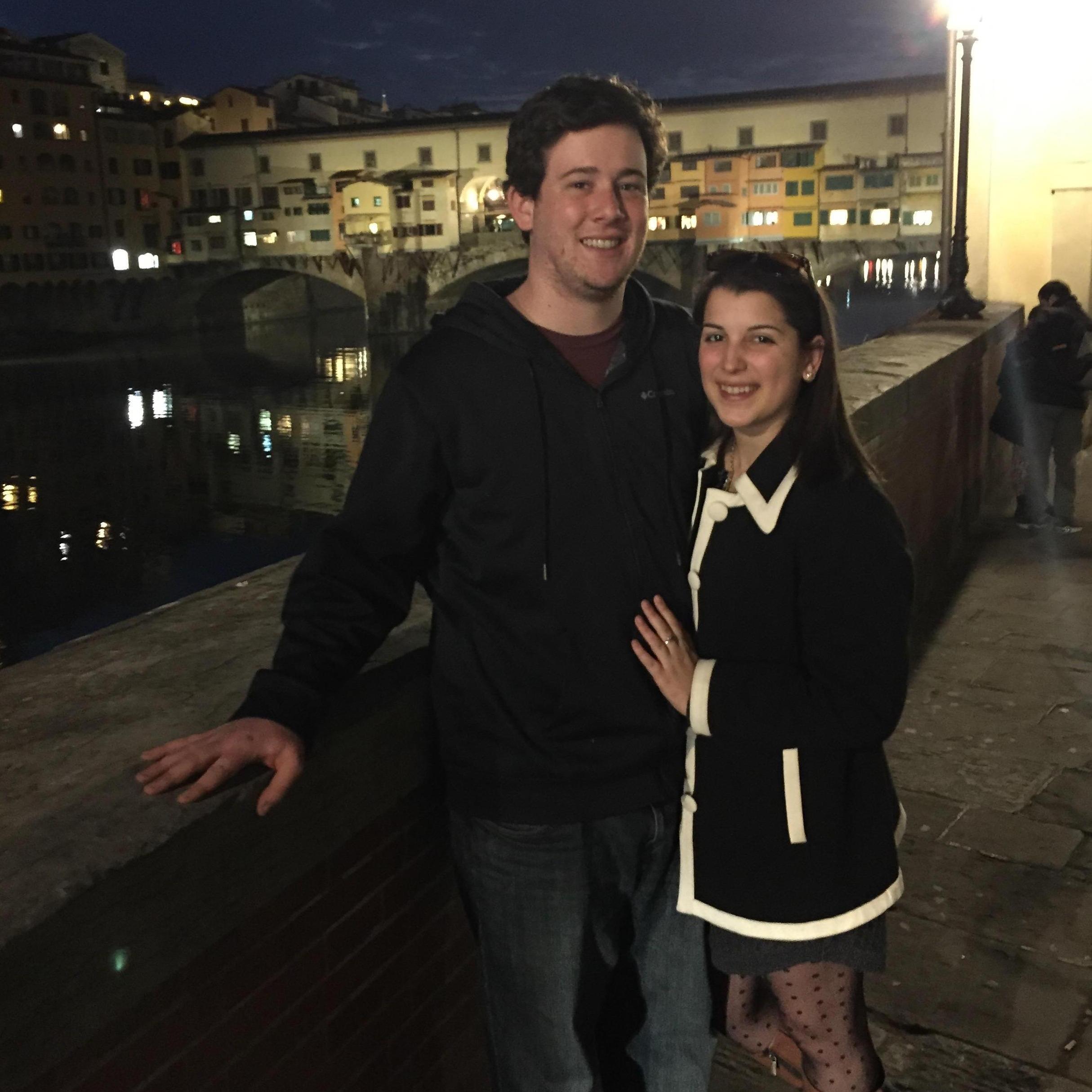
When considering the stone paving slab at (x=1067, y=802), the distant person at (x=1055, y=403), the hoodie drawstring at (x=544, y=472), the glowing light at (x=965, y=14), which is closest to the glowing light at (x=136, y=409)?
the glowing light at (x=965, y=14)

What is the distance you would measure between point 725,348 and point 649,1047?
105 cm

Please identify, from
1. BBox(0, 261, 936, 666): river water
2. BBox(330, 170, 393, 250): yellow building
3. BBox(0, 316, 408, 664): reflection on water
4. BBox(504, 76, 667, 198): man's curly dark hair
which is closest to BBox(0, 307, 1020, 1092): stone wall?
BBox(504, 76, 667, 198): man's curly dark hair

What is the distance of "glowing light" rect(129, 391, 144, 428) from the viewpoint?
92.6ft

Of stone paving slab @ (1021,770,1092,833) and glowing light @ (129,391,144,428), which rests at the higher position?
stone paving slab @ (1021,770,1092,833)

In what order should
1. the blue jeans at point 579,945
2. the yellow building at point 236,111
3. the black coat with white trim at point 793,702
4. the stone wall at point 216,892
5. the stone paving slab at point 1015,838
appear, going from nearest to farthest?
the stone wall at point 216,892
the black coat with white trim at point 793,702
the blue jeans at point 579,945
the stone paving slab at point 1015,838
the yellow building at point 236,111

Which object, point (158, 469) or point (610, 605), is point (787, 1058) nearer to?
point (610, 605)

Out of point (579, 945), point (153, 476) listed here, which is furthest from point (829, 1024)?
point (153, 476)

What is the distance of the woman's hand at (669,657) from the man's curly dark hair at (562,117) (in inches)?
24.4

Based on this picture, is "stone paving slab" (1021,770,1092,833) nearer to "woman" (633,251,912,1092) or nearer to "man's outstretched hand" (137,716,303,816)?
"woman" (633,251,912,1092)

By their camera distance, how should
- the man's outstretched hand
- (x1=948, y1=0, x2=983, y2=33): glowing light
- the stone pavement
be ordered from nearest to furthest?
the man's outstretched hand, the stone pavement, (x1=948, y1=0, x2=983, y2=33): glowing light

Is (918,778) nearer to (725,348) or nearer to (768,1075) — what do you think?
(768,1075)

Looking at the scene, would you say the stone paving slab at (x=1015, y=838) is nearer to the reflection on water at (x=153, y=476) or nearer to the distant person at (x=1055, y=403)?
the distant person at (x=1055, y=403)

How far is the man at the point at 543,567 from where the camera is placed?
147 cm

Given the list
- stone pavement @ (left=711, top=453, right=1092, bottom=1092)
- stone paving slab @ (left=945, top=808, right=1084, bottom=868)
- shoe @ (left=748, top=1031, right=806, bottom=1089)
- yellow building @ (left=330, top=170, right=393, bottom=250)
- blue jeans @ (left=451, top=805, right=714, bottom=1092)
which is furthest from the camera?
yellow building @ (left=330, top=170, right=393, bottom=250)
